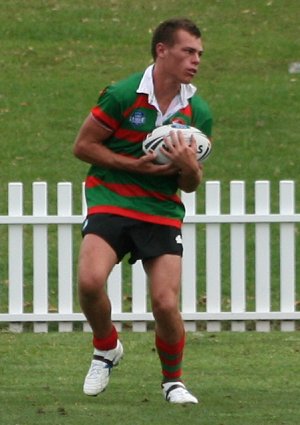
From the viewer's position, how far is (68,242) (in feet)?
35.5

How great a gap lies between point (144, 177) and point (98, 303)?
2.17 ft

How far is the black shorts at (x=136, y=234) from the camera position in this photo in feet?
22.7

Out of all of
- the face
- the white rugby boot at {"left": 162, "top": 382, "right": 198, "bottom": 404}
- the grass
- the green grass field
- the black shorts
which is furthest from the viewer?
the green grass field

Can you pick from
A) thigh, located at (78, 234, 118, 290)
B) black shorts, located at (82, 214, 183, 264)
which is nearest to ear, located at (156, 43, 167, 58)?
black shorts, located at (82, 214, 183, 264)

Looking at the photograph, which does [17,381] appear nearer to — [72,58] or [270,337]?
[270,337]

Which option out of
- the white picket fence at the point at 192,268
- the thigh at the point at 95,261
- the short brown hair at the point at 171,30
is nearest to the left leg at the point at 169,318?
the thigh at the point at 95,261

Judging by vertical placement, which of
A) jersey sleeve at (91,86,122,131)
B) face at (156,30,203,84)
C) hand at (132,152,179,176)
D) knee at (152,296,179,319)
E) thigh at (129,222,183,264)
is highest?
face at (156,30,203,84)

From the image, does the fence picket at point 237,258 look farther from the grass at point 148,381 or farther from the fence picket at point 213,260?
the grass at point 148,381

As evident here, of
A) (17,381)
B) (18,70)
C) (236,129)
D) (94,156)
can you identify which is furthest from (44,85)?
(94,156)

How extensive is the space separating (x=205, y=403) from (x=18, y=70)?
12922 millimetres

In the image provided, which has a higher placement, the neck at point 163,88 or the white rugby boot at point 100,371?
the neck at point 163,88

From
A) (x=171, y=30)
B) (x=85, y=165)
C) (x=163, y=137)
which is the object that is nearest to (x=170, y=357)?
(x=163, y=137)

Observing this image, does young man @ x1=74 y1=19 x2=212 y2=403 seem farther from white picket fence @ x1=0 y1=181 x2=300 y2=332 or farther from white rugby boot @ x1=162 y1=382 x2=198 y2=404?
white picket fence @ x1=0 y1=181 x2=300 y2=332

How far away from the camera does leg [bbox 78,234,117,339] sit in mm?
6801
